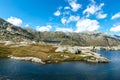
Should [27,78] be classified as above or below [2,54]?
below

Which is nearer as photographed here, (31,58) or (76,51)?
(31,58)

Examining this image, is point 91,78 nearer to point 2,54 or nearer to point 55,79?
point 55,79

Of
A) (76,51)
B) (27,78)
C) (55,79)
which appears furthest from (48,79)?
(76,51)

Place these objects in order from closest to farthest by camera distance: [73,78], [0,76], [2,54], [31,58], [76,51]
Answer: [0,76]
[73,78]
[31,58]
[2,54]
[76,51]

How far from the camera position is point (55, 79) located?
8175 centimetres

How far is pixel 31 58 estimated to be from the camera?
445 feet

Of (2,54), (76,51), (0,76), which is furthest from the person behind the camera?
(76,51)

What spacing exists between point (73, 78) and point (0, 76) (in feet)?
112

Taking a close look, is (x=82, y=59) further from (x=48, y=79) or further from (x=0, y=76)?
(x=0, y=76)

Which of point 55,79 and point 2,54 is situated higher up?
point 2,54

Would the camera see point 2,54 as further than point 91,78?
Yes

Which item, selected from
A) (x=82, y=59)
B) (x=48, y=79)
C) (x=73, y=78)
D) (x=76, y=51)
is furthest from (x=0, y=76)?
(x=76, y=51)

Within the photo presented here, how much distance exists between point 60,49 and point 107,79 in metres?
88.1

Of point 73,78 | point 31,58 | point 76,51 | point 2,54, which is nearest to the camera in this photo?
point 73,78
